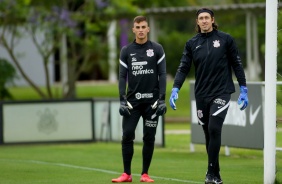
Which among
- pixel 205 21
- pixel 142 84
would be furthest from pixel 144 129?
pixel 205 21

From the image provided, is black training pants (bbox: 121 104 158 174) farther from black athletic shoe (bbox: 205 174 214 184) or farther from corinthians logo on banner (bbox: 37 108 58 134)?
corinthians logo on banner (bbox: 37 108 58 134)

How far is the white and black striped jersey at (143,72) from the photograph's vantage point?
12484 mm

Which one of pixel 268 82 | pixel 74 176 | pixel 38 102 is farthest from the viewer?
pixel 38 102

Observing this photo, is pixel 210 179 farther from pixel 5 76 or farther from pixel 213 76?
pixel 5 76

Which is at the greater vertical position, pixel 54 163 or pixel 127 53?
pixel 127 53

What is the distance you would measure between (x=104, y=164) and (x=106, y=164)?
0.04 m

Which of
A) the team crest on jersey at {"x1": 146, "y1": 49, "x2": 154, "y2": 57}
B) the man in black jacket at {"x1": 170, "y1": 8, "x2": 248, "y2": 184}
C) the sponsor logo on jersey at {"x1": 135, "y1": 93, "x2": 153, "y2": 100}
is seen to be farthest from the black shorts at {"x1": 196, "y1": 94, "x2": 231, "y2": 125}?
the team crest on jersey at {"x1": 146, "y1": 49, "x2": 154, "y2": 57}

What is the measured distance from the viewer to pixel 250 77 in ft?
141

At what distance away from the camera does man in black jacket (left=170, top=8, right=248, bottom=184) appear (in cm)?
1155

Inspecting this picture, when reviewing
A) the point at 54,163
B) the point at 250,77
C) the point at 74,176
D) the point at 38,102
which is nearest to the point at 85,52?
the point at 250,77

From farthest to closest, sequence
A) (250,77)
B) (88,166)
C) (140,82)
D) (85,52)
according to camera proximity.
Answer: (250,77)
(85,52)
(88,166)
(140,82)

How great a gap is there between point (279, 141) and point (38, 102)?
11972mm

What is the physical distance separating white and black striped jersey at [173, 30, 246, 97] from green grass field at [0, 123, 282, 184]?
4.14 feet

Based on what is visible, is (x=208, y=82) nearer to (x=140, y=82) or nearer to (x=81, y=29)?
(x=140, y=82)
